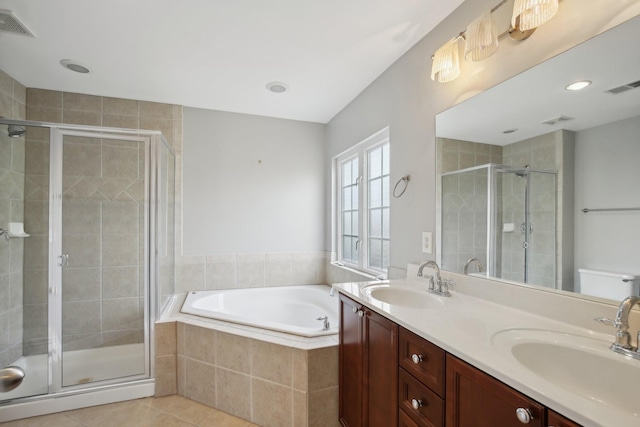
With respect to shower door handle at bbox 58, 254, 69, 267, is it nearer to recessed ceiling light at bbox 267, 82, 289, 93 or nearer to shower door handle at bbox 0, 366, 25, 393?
shower door handle at bbox 0, 366, 25, 393

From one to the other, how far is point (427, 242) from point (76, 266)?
2.69 m

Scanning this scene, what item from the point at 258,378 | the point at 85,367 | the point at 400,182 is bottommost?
the point at 85,367

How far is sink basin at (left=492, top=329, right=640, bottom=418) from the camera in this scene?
78 cm

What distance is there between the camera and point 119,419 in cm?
196

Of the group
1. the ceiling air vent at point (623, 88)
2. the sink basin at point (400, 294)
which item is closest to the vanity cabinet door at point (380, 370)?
the sink basin at point (400, 294)

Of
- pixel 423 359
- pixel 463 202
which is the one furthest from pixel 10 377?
pixel 463 202

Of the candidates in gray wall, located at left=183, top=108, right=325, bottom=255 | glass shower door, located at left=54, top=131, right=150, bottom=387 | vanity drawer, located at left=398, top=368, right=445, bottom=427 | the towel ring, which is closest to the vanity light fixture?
the towel ring

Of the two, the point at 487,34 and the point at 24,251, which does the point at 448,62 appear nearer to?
the point at 487,34

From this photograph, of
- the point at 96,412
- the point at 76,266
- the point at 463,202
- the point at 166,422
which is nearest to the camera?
the point at 463,202

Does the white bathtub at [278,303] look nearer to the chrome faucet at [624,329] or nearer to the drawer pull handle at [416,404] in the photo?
the drawer pull handle at [416,404]

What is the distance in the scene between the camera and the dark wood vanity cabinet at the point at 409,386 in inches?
30.1

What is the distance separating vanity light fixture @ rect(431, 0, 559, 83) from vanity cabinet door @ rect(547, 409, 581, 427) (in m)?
1.29

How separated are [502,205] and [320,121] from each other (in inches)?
97.6

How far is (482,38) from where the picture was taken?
1.32 metres
